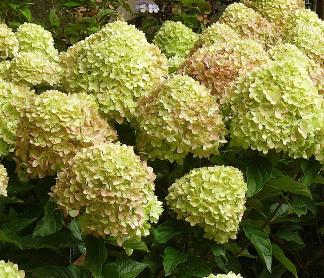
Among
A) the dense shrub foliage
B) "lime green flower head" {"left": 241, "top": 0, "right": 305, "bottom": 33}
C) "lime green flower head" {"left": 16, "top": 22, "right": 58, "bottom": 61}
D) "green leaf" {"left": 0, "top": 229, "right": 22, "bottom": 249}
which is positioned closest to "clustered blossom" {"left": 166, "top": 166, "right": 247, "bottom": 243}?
the dense shrub foliage

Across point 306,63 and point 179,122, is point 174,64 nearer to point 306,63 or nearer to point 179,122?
point 306,63

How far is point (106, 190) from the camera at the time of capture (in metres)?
1.50

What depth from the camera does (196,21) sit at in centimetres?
436

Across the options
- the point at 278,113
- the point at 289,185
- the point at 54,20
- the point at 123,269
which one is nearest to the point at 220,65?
the point at 278,113

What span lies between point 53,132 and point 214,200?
0.42 m

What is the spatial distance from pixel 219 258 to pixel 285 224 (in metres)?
0.72

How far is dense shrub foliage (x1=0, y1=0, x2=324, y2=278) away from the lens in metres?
1.57

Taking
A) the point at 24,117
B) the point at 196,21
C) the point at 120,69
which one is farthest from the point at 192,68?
the point at 196,21

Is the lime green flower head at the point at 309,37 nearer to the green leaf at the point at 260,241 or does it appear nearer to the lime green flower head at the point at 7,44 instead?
the green leaf at the point at 260,241

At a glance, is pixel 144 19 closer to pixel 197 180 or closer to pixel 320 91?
pixel 320 91

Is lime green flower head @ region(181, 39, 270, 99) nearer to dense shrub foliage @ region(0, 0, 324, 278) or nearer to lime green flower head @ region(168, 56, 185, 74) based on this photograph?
dense shrub foliage @ region(0, 0, 324, 278)

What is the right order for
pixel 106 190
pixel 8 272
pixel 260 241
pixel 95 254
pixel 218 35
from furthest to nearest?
pixel 218 35 < pixel 260 241 < pixel 95 254 < pixel 106 190 < pixel 8 272

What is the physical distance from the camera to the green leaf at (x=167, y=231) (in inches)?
71.1

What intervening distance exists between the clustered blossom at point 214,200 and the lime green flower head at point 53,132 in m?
0.26
